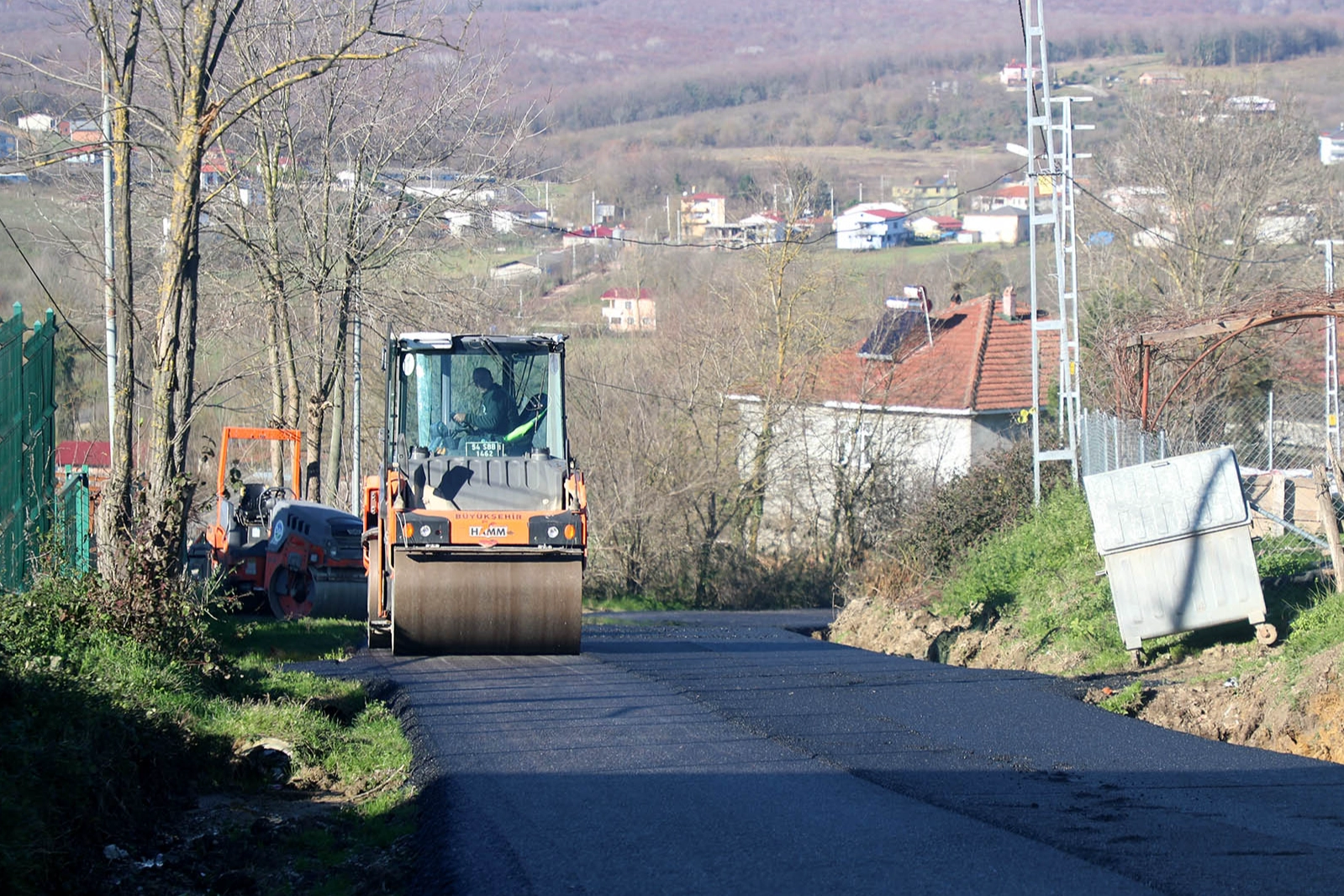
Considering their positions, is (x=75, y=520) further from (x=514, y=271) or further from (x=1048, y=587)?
(x=514, y=271)

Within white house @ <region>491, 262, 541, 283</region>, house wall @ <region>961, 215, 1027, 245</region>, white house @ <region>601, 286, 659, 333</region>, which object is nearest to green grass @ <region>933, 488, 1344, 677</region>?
white house @ <region>491, 262, 541, 283</region>

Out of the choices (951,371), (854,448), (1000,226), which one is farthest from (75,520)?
(1000,226)

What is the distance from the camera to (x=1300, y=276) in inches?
1283

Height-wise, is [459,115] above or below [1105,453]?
above

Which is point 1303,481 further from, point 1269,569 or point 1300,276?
point 1300,276

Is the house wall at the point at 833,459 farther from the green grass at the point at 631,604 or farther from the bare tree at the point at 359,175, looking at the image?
the bare tree at the point at 359,175

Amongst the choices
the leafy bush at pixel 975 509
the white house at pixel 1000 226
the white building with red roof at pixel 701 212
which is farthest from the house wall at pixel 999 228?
the leafy bush at pixel 975 509

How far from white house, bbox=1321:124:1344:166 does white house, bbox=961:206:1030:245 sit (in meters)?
15.2

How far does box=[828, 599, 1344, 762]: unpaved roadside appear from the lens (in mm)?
9297

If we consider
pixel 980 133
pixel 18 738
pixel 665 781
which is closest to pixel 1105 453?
pixel 665 781

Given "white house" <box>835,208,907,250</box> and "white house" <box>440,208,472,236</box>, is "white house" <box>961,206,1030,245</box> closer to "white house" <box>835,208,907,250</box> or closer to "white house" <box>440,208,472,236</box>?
"white house" <box>835,208,907,250</box>

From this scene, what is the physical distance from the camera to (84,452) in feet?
64.5

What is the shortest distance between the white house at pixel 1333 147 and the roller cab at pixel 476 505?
1222 inches

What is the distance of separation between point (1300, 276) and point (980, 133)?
82.8m
